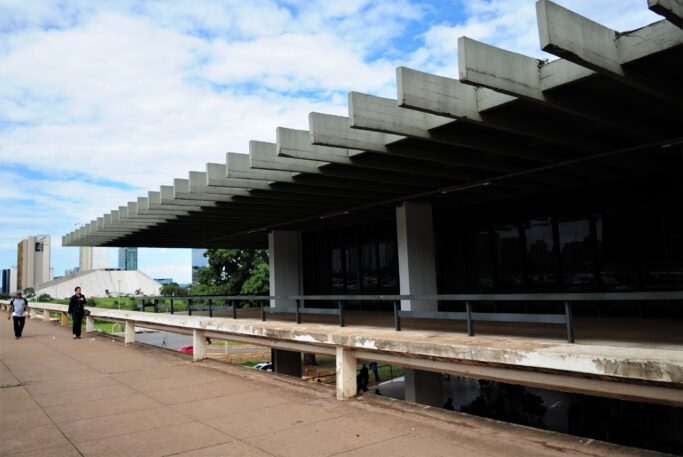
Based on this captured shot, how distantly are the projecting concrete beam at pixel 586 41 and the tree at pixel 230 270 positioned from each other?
37.4 meters

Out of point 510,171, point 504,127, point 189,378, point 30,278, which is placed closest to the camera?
point 504,127

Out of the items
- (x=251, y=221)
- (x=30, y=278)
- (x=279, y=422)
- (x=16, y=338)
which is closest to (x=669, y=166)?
(x=279, y=422)

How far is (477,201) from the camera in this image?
46.9 ft

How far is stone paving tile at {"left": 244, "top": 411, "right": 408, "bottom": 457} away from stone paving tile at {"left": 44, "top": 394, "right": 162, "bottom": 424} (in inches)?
100

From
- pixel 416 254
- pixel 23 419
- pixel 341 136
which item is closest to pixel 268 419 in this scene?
pixel 23 419

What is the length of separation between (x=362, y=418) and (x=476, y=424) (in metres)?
1.29

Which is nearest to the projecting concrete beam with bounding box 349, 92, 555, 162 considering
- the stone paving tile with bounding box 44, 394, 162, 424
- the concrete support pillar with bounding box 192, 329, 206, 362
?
the stone paving tile with bounding box 44, 394, 162, 424

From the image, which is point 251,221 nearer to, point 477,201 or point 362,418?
point 477,201

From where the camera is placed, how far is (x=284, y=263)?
65.2 feet

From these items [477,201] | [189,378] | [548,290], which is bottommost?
[189,378]

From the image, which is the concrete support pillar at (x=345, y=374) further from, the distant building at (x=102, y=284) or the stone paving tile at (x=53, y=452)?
the distant building at (x=102, y=284)

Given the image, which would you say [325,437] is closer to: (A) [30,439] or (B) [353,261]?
(A) [30,439]

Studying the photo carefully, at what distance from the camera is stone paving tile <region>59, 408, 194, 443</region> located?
5660 mm

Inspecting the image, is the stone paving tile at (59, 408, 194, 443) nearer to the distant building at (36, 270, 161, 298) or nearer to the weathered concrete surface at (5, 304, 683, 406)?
the weathered concrete surface at (5, 304, 683, 406)
